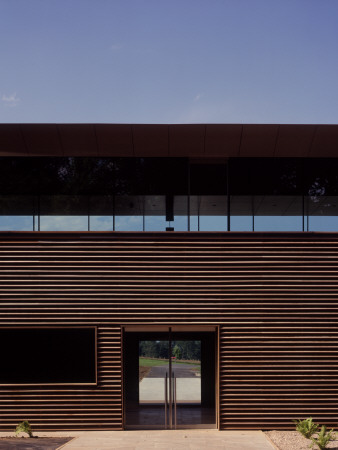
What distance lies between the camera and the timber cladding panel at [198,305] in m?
9.36

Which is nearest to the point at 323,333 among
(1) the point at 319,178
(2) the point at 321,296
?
(2) the point at 321,296

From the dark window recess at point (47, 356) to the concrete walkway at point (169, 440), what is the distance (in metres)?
1.27

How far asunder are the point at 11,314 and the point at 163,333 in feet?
12.3

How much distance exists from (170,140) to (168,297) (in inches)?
157

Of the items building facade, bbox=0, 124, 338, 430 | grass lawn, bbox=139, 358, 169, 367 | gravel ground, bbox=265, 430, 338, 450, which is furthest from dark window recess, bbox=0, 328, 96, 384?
gravel ground, bbox=265, 430, 338, 450

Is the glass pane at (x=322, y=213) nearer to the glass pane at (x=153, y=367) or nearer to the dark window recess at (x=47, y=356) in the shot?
the glass pane at (x=153, y=367)

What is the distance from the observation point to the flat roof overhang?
392 inches

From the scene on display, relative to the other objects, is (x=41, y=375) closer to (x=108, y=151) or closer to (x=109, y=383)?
(x=109, y=383)

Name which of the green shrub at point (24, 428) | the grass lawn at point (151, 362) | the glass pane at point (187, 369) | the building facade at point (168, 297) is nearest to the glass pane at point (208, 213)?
the building facade at point (168, 297)

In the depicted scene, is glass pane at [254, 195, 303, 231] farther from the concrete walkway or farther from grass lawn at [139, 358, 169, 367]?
the concrete walkway

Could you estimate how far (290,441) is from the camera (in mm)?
8430

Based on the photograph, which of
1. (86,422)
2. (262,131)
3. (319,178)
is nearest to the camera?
(86,422)

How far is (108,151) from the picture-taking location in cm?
1036

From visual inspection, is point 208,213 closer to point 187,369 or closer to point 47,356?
point 187,369
